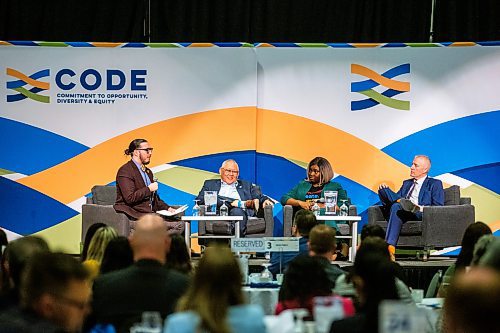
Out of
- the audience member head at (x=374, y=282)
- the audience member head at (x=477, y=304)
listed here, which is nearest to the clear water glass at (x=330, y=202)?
the audience member head at (x=374, y=282)

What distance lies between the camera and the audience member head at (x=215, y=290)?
113 inches

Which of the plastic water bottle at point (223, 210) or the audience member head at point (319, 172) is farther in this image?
the audience member head at point (319, 172)

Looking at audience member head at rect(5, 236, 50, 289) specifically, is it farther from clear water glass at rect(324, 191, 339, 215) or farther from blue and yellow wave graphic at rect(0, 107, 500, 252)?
blue and yellow wave graphic at rect(0, 107, 500, 252)

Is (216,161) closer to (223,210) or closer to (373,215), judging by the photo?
(223,210)

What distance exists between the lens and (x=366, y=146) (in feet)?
31.1

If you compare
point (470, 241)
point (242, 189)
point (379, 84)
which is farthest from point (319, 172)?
point (470, 241)

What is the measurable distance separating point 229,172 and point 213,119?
80 centimetres

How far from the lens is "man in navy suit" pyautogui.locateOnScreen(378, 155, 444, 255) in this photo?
8.51 metres

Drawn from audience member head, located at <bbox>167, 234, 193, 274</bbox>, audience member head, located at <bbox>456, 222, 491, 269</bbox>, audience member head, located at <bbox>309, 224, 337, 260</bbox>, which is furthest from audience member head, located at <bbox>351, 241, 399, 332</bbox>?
audience member head, located at <bbox>456, 222, 491, 269</bbox>

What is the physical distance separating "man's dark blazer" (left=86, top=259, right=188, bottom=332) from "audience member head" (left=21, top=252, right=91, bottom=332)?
3.06ft

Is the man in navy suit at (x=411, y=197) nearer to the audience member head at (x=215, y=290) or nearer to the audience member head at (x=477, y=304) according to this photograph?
the audience member head at (x=215, y=290)

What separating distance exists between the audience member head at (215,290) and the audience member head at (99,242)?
1780 mm

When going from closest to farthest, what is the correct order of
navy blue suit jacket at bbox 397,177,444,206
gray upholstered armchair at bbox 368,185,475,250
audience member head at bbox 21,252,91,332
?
audience member head at bbox 21,252,91,332 → gray upholstered armchair at bbox 368,185,475,250 → navy blue suit jacket at bbox 397,177,444,206
